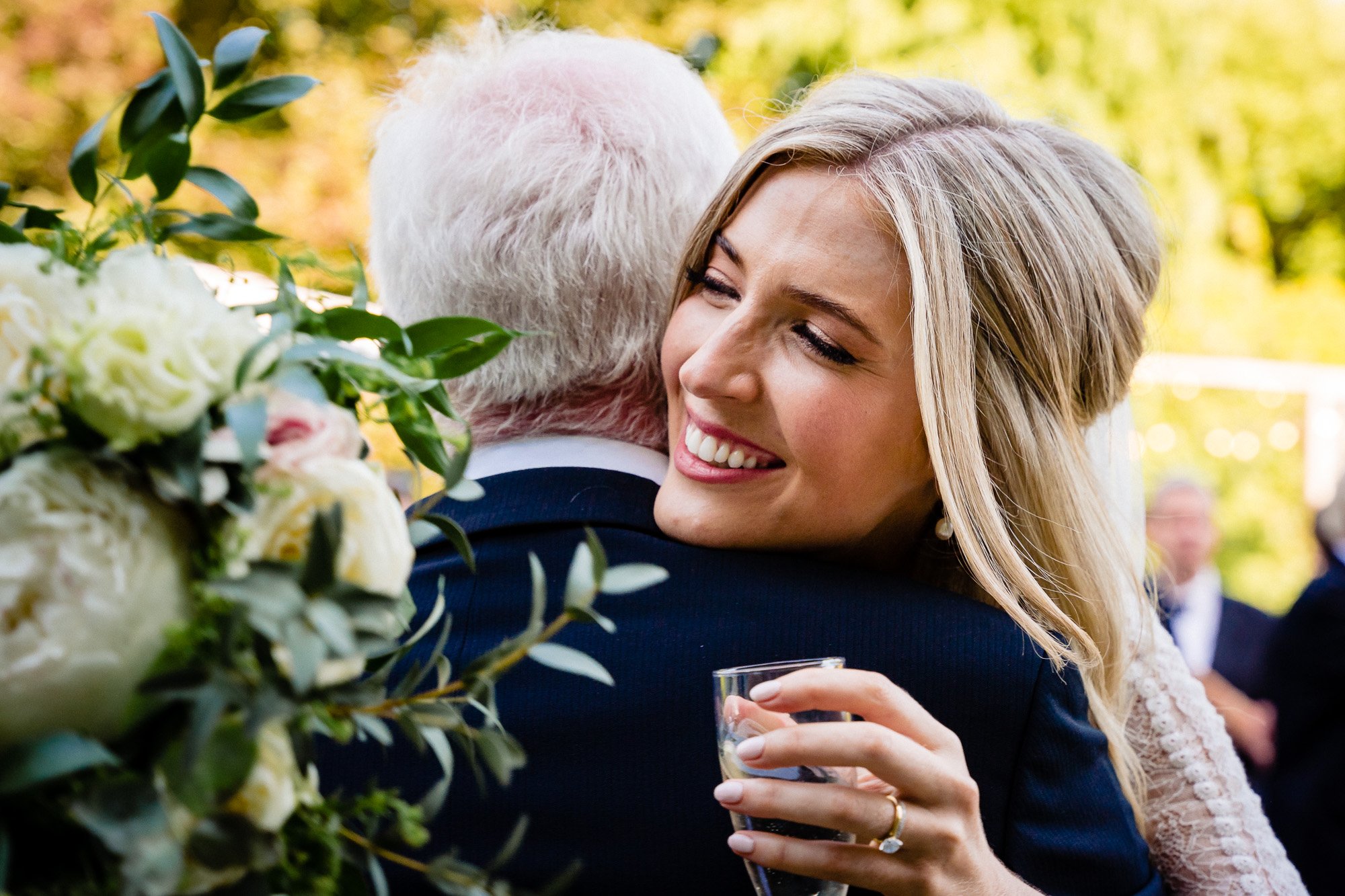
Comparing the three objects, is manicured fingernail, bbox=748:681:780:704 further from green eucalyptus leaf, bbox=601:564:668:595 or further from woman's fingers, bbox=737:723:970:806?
green eucalyptus leaf, bbox=601:564:668:595

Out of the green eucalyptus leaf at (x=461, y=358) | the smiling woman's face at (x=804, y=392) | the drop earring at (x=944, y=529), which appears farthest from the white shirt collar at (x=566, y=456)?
the green eucalyptus leaf at (x=461, y=358)

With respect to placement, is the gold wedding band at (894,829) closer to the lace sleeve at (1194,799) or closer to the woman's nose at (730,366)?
the woman's nose at (730,366)

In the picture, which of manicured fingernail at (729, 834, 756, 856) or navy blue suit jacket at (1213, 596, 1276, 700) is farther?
navy blue suit jacket at (1213, 596, 1276, 700)

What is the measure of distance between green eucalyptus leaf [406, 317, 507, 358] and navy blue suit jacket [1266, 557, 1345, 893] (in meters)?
4.68

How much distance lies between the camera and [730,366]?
1.68m

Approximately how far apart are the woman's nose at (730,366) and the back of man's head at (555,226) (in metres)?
0.28

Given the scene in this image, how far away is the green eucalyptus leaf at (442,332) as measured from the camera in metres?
1.12

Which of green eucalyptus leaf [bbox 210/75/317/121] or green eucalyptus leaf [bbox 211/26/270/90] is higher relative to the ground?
green eucalyptus leaf [bbox 211/26/270/90]

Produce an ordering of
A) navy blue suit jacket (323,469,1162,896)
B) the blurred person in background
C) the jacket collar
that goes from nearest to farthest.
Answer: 1. navy blue suit jacket (323,469,1162,896)
2. the jacket collar
3. the blurred person in background

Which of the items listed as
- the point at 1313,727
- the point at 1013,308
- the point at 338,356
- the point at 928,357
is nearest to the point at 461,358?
the point at 338,356

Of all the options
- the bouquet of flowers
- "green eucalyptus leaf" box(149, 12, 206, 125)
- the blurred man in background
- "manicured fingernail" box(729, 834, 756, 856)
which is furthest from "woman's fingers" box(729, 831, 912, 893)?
the blurred man in background

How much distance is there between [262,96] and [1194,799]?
184cm

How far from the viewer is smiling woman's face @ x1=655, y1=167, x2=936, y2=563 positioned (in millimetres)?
1646

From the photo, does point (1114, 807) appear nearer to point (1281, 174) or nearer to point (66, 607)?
point (66, 607)
